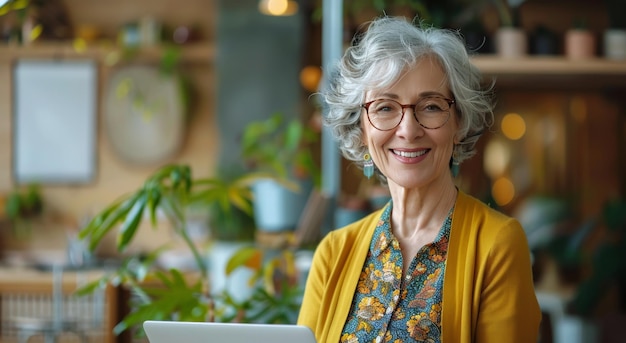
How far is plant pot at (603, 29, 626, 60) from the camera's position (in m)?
3.65

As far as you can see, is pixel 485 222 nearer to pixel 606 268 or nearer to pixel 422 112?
pixel 422 112

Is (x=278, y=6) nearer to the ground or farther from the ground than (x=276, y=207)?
farther from the ground

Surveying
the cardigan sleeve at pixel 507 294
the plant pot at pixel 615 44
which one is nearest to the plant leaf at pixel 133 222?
the cardigan sleeve at pixel 507 294

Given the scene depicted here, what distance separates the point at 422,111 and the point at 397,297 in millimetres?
310

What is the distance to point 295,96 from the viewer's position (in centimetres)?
602

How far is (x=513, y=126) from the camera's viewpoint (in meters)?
5.86

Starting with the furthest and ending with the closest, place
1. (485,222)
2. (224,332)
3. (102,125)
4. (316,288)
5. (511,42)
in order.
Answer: (102,125)
(511,42)
(316,288)
(485,222)
(224,332)

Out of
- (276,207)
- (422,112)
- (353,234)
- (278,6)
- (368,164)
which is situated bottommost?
(276,207)

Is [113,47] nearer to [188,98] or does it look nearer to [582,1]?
[188,98]

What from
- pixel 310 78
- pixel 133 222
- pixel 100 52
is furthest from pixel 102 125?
pixel 133 222

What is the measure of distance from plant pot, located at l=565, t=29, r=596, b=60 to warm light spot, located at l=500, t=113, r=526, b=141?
7.01 ft

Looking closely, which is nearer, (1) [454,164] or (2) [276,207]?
(1) [454,164]

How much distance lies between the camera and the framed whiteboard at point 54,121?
22.0 ft

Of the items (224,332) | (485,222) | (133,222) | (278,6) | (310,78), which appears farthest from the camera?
(310,78)
